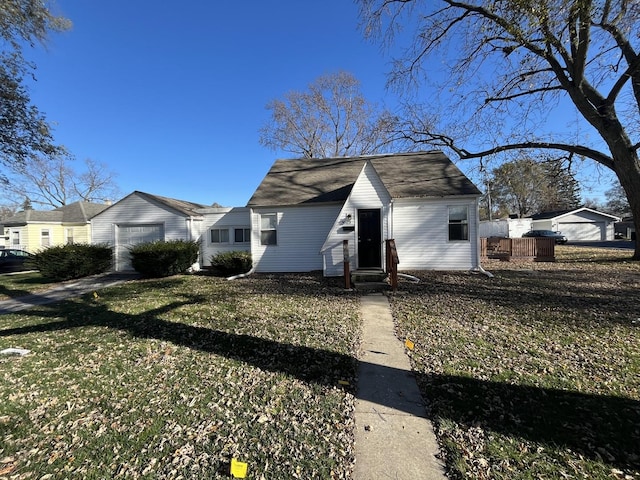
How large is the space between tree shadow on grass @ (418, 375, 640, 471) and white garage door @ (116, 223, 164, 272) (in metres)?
15.0

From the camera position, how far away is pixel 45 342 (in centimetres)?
540

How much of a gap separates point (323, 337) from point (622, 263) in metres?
15.6

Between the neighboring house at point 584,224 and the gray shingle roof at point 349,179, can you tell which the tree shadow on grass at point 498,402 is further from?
the neighboring house at point 584,224

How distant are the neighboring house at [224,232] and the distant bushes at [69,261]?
4.51 meters

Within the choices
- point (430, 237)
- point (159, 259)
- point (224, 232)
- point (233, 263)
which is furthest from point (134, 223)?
point (430, 237)

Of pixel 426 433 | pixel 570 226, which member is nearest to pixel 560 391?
pixel 426 433

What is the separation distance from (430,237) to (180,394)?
1056cm

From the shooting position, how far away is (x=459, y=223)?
11930 millimetres

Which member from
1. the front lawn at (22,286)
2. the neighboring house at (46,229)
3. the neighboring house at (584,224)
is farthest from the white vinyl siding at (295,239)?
the neighboring house at (584,224)

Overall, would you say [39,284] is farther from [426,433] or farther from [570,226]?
[570,226]

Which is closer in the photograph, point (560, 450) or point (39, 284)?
point (560, 450)

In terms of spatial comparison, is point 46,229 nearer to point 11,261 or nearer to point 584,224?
point 11,261

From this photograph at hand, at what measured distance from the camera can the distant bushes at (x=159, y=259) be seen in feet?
42.2

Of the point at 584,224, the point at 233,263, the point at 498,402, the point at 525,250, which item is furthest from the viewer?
the point at 584,224
